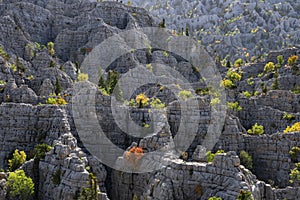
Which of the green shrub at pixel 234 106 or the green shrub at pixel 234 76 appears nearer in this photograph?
the green shrub at pixel 234 106

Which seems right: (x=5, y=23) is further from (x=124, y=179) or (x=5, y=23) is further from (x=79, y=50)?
(x=124, y=179)

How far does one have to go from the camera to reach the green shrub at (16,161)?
202 ft

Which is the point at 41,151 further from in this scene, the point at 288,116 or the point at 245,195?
the point at 288,116

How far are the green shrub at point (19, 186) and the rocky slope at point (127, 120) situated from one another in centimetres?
85

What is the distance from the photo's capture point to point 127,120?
74062 mm

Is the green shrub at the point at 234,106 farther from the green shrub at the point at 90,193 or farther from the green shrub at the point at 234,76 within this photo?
the green shrub at the point at 90,193

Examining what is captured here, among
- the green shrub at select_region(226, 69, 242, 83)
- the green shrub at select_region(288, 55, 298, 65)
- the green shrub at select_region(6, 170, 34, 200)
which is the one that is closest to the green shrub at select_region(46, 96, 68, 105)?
the green shrub at select_region(6, 170, 34, 200)

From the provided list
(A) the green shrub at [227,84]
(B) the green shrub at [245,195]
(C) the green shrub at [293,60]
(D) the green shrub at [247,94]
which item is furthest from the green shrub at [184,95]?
(C) the green shrub at [293,60]

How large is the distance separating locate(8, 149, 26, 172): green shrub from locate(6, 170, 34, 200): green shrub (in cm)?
534

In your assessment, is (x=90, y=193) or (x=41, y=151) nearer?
(x=90, y=193)

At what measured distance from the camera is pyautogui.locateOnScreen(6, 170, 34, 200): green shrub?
54562mm

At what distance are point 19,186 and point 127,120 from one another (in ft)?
77.8

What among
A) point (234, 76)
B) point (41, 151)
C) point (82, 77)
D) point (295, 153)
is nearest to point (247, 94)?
point (234, 76)

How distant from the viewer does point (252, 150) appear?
2913 inches
